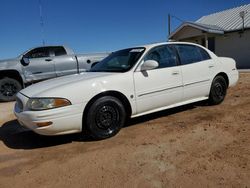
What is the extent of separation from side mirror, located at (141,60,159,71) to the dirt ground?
1.02 meters

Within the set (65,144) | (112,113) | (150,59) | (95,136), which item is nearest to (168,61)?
(150,59)

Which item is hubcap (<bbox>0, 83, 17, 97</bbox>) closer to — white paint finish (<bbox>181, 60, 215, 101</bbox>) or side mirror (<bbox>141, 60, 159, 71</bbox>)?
side mirror (<bbox>141, 60, 159, 71</bbox>)

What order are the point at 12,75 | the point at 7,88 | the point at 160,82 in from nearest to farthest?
the point at 160,82 → the point at 7,88 → the point at 12,75

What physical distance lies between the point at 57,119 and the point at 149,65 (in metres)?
1.74

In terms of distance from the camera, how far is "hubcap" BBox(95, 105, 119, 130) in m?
4.02

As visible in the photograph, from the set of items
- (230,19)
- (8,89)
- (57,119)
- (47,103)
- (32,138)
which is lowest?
(32,138)

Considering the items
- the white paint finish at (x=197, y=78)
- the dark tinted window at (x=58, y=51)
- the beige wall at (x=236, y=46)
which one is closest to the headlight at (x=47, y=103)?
the white paint finish at (x=197, y=78)

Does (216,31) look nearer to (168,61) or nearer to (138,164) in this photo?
(168,61)

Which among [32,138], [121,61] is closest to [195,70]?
[121,61]

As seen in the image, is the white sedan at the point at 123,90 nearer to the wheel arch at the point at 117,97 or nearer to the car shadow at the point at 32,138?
the wheel arch at the point at 117,97

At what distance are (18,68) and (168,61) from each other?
18.3ft

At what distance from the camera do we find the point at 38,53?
30.0 feet

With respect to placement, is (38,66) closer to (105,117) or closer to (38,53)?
(38,53)

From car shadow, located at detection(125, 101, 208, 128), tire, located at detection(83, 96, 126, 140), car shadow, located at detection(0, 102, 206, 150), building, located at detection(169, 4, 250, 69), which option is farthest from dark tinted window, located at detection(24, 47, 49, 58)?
building, located at detection(169, 4, 250, 69)
